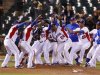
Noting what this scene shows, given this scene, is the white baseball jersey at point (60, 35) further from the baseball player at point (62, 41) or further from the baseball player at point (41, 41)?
the baseball player at point (41, 41)

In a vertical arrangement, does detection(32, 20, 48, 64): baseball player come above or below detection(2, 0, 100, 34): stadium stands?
below

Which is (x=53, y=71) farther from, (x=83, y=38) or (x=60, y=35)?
(x=83, y=38)

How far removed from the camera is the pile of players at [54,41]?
60.1 ft

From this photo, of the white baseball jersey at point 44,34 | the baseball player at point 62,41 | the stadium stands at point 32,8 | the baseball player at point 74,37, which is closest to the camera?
the white baseball jersey at point 44,34

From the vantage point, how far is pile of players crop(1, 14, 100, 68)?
1833 cm

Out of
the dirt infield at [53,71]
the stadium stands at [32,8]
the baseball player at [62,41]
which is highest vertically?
the stadium stands at [32,8]

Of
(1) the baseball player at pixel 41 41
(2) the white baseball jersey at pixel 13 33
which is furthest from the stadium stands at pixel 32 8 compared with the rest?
(2) the white baseball jersey at pixel 13 33

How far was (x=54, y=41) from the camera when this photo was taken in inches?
794

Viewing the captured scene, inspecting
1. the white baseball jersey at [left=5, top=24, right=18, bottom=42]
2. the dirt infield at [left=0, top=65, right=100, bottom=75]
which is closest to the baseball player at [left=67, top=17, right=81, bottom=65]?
the dirt infield at [left=0, top=65, right=100, bottom=75]

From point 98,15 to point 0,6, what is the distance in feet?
28.9

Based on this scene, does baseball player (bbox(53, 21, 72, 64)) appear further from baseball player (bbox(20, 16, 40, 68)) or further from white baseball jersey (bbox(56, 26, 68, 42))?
baseball player (bbox(20, 16, 40, 68))

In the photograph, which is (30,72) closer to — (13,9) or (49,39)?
(49,39)

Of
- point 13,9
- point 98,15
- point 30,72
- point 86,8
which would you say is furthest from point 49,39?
point 13,9

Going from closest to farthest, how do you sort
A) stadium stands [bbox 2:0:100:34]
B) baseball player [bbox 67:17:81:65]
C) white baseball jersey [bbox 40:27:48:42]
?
white baseball jersey [bbox 40:27:48:42] → baseball player [bbox 67:17:81:65] → stadium stands [bbox 2:0:100:34]
